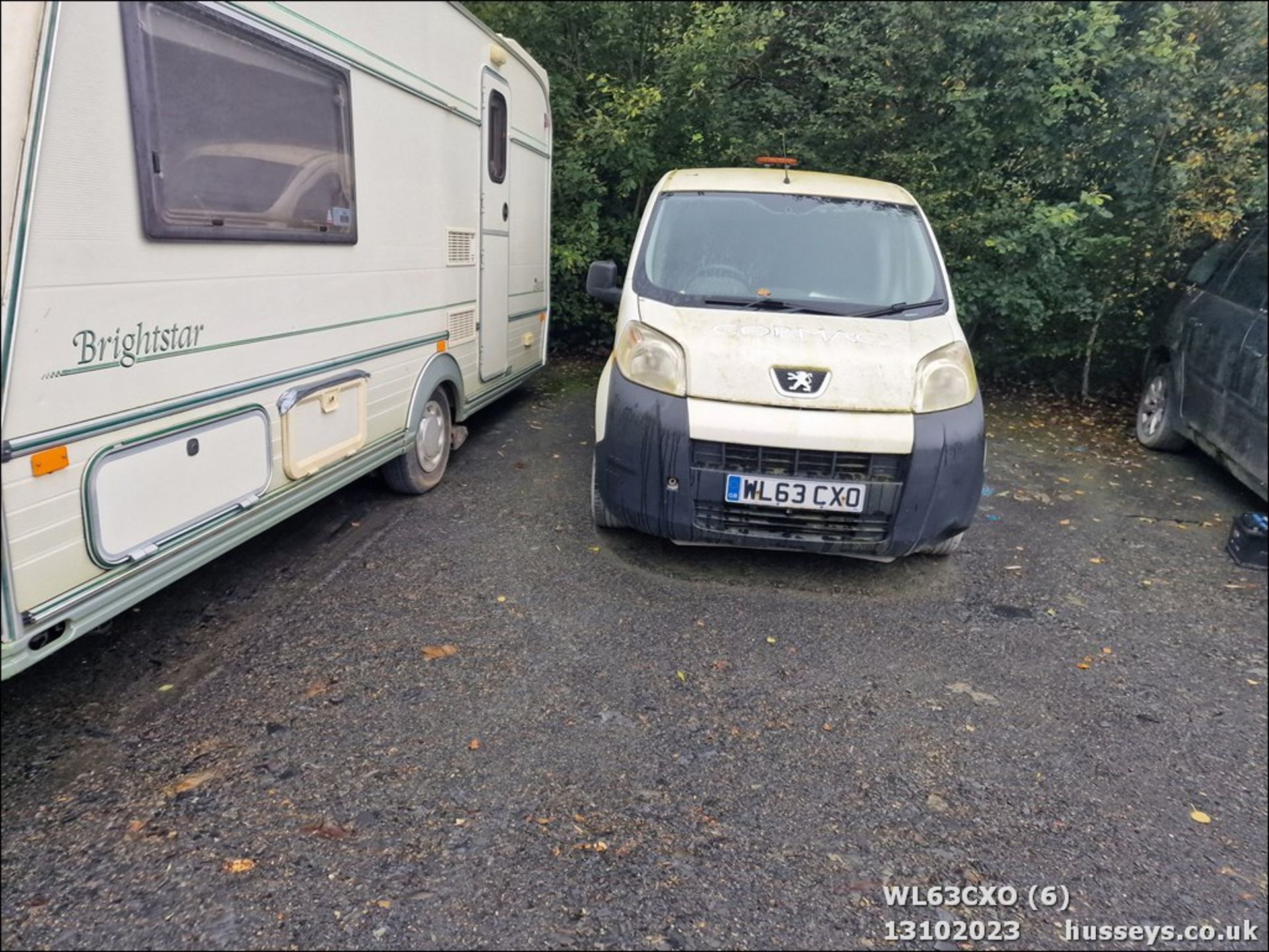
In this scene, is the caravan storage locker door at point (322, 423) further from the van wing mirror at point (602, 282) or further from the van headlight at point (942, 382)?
the van headlight at point (942, 382)

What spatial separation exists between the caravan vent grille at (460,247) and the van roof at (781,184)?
127 cm

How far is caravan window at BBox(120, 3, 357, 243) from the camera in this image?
2586 mm

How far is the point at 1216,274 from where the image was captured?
6652 mm

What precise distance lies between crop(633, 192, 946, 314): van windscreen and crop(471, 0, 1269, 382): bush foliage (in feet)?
10.2

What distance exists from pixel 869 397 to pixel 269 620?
2.80m

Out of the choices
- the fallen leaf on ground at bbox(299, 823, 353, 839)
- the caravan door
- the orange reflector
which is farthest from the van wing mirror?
the fallen leaf on ground at bbox(299, 823, 353, 839)

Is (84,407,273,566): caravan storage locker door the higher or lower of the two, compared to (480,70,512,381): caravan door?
lower

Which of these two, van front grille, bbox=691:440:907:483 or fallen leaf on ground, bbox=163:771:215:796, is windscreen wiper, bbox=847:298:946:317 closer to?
van front grille, bbox=691:440:907:483

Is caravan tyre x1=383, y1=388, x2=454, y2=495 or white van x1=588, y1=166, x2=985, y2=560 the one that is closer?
white van x1=588, y1=166, x2=985, y2=560

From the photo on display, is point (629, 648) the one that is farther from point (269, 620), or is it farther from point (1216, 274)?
point (1216, 274)

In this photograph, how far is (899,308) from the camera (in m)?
4.34

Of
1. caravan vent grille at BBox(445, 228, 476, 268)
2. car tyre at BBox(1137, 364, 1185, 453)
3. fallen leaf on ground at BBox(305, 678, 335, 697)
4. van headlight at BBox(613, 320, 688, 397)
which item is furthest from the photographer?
car tyre at BBox(1137, 364, 1185, 453)

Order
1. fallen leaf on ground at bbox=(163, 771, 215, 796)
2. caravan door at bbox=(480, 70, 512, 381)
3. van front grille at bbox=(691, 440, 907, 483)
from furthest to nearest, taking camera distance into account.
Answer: caravan door at bbox=(480, 70, 512, 381)
van front grille at bbox=(691, 440, 907, 483)
fallen leaf on ground at bbox=(163, 771, 215, 796)

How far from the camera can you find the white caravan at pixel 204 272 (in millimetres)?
2256
